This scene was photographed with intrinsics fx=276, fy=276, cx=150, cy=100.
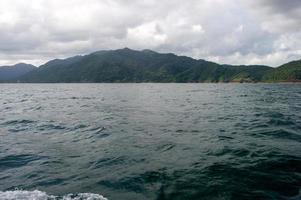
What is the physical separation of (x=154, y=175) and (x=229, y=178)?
10.7 ft

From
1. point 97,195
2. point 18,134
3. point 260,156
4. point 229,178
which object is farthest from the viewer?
point 18,134

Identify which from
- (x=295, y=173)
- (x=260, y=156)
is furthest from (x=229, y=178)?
(x=260, y=156)

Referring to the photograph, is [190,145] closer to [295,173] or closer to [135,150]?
[135,150]

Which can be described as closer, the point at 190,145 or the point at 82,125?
the point at 190,145

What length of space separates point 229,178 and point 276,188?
1885 millimetres

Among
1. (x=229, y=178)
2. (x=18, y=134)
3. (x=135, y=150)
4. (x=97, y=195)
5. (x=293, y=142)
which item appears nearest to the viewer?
(x=97, y=195)

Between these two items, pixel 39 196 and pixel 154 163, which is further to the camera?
pixel 154 163

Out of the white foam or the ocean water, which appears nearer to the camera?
the white foam

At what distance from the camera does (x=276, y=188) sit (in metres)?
10.7

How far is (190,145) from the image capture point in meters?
17.8

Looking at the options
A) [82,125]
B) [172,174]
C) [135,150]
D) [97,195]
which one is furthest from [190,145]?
[82,125]

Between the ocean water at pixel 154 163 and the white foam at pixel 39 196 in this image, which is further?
the ocean water at pixel 154 163

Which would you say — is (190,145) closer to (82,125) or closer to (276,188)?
(276,188)

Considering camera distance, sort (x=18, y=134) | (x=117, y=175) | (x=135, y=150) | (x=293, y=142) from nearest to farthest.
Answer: (x=117, y=175) < (x=135, y=150) < (x=293, y=142) < (x=18, y=134)
